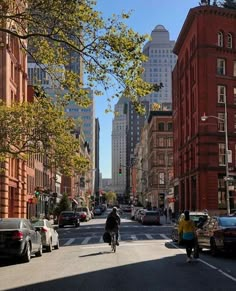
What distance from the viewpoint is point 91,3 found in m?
15.5

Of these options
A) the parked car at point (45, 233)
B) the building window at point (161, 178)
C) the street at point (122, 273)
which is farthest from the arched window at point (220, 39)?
the building window at point (161, 178)

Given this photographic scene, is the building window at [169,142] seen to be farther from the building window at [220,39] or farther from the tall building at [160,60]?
the building window at [220,39]

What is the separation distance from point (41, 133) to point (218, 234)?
11060 millimetres

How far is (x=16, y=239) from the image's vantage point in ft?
63.0

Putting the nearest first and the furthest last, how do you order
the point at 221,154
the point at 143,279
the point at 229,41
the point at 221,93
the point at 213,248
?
the point at 143,279 < the point at 213,248 < the point at 221,154 < the point at 221,93 < the point at 229,41

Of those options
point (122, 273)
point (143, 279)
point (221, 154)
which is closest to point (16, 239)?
point (122, 273)

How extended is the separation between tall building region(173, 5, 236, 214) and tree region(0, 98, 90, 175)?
1374 inches

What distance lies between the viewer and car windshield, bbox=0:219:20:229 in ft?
65.2

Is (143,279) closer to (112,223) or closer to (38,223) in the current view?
(112,223)

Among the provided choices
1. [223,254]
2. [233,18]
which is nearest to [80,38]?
[223,254]

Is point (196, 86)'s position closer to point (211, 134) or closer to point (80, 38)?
point (211, 134)

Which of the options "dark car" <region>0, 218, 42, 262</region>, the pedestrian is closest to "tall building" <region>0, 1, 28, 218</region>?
"dark car" <region>0, 218, 42, 262</region>

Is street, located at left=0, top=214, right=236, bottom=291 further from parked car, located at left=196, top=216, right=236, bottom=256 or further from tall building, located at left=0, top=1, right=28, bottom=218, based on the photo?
tall building, located at left=0, top=1, right=28, bottom=218

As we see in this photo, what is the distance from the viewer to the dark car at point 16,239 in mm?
19234
